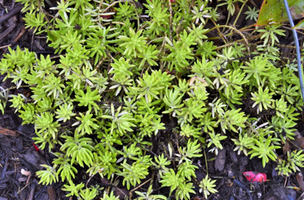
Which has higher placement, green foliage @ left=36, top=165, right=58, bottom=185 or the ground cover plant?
the ground cover plant

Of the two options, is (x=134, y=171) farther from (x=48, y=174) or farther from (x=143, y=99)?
(x=48, y=174)

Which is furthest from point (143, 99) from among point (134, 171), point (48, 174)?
point (48, 174)

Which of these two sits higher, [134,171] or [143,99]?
[143,99]

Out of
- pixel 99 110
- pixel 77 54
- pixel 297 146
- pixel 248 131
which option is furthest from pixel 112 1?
pixel 297 146

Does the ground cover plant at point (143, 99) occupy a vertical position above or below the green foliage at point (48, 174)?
above

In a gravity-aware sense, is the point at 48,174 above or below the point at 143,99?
below

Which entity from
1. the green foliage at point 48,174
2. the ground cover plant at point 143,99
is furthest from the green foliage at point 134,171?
the green foliage at point 48,174

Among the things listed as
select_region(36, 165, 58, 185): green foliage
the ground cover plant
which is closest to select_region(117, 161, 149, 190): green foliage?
the ground cover plant

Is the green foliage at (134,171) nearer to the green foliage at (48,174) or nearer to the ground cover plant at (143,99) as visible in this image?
the ground cover plant at (143,99)

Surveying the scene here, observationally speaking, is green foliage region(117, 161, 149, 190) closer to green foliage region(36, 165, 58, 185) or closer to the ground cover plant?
the ground cover plant
